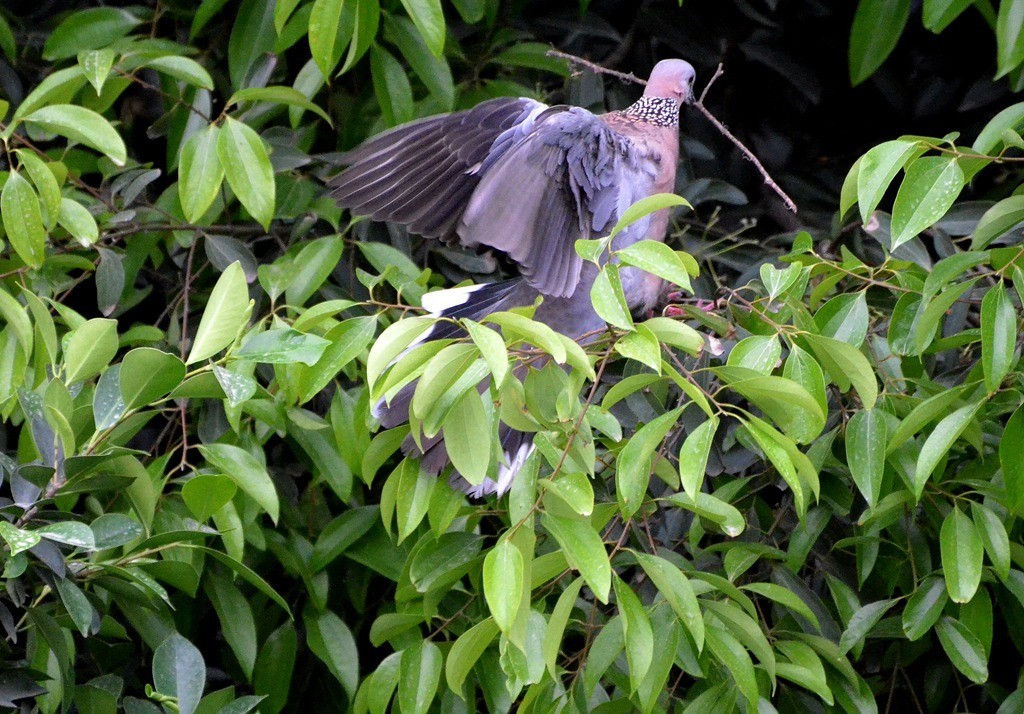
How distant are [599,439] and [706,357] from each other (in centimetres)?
18

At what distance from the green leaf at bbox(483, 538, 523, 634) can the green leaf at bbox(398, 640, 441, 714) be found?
1.34 ft

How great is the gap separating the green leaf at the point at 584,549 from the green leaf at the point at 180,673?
433mm

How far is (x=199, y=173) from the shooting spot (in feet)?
5.14

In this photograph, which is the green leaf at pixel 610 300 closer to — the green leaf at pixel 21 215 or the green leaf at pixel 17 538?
the green leaf at pixel 17 538

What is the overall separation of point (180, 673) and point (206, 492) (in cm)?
20

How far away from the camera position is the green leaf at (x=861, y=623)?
1.35m

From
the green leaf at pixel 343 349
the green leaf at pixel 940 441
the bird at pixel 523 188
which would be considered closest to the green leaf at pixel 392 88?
the bird at pixel 523 188

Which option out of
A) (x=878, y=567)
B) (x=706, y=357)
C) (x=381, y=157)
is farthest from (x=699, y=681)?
(x=381, y=157)

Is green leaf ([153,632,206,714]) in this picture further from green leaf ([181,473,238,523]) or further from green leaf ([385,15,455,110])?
green leaf ([385,15,455,110])

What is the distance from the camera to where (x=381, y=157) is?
177cm

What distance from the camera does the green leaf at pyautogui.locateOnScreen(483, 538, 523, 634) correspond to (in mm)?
957

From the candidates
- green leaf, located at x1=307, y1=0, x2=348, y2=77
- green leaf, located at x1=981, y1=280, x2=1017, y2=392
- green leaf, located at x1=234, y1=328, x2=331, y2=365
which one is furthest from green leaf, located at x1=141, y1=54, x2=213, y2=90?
green leaf, located at x1=981, y1=280, x2=1017, y2=392

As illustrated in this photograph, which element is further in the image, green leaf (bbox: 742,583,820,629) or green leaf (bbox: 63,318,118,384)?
green leaf (bbox: 742,583,820,629)

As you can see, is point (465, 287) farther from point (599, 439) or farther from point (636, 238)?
point (599, 439)
